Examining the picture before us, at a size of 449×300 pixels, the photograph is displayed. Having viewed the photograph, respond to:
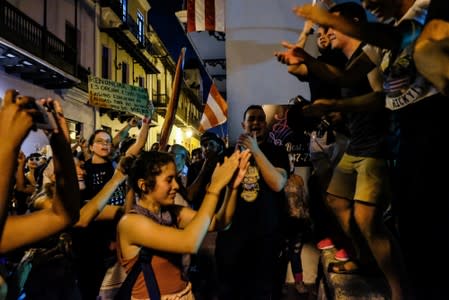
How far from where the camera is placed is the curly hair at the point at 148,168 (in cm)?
298

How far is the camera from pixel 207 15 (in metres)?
7.30

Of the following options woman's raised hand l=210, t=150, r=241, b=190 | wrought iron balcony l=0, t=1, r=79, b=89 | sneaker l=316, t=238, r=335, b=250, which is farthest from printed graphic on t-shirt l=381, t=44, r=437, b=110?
wrought iron balcony l=0, t=1, r=79, b=89

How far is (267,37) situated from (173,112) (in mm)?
1776

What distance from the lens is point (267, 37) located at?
5500 millimetres

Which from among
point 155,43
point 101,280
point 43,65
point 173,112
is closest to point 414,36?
point 173,112

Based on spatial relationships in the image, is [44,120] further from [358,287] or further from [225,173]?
[358,287]

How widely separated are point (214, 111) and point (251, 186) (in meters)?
4.13

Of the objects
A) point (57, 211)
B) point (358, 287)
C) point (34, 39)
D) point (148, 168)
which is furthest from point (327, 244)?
point (34, 39)

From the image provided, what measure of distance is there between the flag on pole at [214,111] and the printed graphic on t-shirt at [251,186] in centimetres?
394

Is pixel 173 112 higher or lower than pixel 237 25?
lower

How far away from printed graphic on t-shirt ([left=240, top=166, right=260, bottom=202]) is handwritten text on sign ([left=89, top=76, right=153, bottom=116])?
418 cm

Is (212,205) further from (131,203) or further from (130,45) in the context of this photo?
(130,45)

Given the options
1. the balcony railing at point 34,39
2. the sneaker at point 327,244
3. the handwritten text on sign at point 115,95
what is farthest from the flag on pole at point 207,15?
the balcony railing at point 34,39

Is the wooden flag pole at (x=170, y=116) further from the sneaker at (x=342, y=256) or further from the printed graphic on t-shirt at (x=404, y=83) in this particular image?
the printed graphic on t-shirt at (x=404, y=83)
